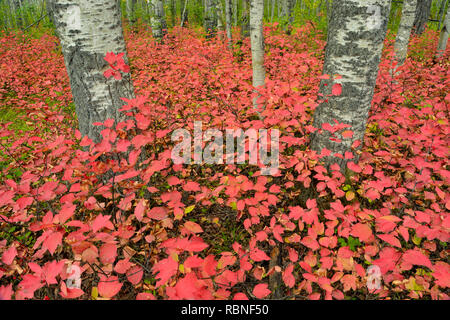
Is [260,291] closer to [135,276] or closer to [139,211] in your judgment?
[135,276]

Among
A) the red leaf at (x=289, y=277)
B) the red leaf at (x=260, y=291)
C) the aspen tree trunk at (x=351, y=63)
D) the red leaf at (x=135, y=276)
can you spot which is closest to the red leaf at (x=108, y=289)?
the red leaf at (x=135, y=276)

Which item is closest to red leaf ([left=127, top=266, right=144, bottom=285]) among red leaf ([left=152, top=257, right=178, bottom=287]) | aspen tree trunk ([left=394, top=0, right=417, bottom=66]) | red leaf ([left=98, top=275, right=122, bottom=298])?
red leaf ([left=98, top=275, right=122, bottom=298])

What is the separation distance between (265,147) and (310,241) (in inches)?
46.0

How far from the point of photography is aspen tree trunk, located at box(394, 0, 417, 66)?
472 centimetres

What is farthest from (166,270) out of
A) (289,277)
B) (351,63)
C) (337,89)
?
(351,63)

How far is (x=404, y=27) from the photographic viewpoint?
481cm

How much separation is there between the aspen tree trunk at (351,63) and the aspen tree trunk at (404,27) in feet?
12.0

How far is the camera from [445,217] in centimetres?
178

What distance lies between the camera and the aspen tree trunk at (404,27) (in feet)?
15.5

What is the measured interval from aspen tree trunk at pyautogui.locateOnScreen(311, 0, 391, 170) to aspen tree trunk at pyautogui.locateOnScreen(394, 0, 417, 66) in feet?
12.0

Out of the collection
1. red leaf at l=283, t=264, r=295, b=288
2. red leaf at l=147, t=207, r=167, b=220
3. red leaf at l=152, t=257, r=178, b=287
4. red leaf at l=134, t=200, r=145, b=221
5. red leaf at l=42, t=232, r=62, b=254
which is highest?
red leaf at l=42, t=232, r=62, b=254

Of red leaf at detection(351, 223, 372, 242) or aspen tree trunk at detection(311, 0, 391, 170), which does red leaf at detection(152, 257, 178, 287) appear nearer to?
red leaf at detection(351, 223, 372, 242)

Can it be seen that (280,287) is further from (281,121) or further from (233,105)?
(233,105)

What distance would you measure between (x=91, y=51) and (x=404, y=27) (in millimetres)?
5787
